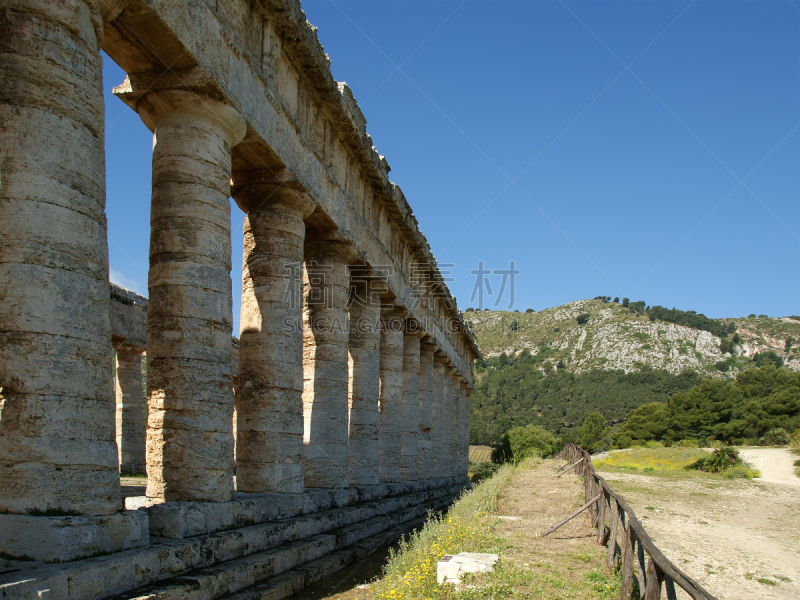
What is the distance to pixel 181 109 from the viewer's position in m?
8.66

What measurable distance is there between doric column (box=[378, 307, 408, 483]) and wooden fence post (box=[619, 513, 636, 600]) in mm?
10909

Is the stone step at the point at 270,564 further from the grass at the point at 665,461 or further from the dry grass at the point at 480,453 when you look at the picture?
the dry grass at the point at 480,453

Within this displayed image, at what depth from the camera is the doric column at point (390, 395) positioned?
60.0 ft

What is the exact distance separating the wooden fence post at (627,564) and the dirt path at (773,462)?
20974 mm

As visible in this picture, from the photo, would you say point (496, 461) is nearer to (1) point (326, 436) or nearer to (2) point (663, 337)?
(1) point (326, 436)

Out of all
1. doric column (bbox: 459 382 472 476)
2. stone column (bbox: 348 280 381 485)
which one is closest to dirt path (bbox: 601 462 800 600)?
stone column (bbox: 348 280 381 485)

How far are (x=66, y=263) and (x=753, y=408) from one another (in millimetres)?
54663

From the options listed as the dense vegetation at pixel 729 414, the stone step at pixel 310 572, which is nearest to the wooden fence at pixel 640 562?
the stone step at pixel 310 572

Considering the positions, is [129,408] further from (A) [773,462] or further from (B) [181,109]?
(A) [773,462]

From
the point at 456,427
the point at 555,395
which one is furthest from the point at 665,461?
the point at 555,395

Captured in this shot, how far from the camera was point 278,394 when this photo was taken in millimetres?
10609

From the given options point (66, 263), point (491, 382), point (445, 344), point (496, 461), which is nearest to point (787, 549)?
point (66, 263)

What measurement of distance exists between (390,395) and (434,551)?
1009 cm

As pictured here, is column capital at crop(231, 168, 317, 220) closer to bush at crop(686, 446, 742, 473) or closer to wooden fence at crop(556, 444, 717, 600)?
wooden fence at crop(556, 444, 717, 600)
